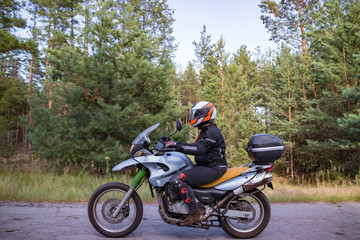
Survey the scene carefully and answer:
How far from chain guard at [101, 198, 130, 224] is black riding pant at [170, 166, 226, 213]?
81 centimetres

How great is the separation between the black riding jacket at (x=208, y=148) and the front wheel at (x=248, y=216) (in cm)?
63

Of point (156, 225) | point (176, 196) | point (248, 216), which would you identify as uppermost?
point (176, 196)

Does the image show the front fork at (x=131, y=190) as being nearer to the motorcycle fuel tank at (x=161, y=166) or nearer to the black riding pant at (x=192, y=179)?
the motorcycle fuel tank at (x=161, y=166)

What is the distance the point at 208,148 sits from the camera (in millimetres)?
3889

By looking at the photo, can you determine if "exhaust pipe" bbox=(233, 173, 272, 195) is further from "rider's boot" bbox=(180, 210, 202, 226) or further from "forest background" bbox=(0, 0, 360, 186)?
"forest background" bbox=(0, 0, 360, 186)

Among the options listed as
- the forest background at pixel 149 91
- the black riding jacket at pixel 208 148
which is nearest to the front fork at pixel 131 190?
the black riding jacket at pixel 208 148

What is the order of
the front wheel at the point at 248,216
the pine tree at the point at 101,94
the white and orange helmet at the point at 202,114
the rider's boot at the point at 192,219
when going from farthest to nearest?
the pine tree at the point at 101,94 → the white and orange helmet at the point at 202,114 → the front wheel at the point at 248,216 → the rider's boot at the point at 192,219

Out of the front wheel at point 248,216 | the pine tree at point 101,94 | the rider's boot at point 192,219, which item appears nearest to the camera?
the rider's boot at point 192,219

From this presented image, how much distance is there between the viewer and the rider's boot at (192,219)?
371 cm

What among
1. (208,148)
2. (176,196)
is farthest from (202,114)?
(176,196)

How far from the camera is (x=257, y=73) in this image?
111 ft

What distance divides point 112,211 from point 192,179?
49.8 inches

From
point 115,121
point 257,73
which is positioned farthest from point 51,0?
point 257,73

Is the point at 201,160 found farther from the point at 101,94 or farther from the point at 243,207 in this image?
the point at 101,94
